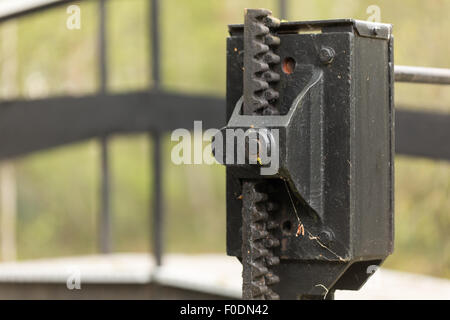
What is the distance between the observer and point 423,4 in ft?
30.4

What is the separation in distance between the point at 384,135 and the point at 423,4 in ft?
26.0

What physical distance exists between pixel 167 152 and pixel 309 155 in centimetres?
1702

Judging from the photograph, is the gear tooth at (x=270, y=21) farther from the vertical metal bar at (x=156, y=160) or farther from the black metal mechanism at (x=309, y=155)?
the vertical metal bar at (x=156, y=160)

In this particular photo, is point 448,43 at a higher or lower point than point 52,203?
higher

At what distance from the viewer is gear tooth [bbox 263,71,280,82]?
1535mm

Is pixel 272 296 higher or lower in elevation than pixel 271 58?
lower

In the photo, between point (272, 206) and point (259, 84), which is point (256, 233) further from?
point (259, 84)

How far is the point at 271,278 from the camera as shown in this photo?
156 cm

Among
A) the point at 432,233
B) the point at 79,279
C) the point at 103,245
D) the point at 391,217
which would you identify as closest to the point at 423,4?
the point at 432,233

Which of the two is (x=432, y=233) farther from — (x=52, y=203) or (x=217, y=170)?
(x=52, y=203)

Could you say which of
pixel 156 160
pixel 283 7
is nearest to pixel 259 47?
pixel 283 7

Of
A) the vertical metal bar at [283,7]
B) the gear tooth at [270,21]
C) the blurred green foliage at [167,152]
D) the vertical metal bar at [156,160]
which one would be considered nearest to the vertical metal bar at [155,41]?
the vertical metal bar at [156,160]

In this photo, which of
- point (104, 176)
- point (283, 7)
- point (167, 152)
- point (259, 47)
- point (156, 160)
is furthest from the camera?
point (167, 152)

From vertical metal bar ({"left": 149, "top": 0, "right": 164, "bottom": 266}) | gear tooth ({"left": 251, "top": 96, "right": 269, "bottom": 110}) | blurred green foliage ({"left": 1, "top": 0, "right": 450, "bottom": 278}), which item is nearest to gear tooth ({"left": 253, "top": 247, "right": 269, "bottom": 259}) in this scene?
gear tooth ({"left": 251, "top": 96, "right": 269, "bottom": 110})
